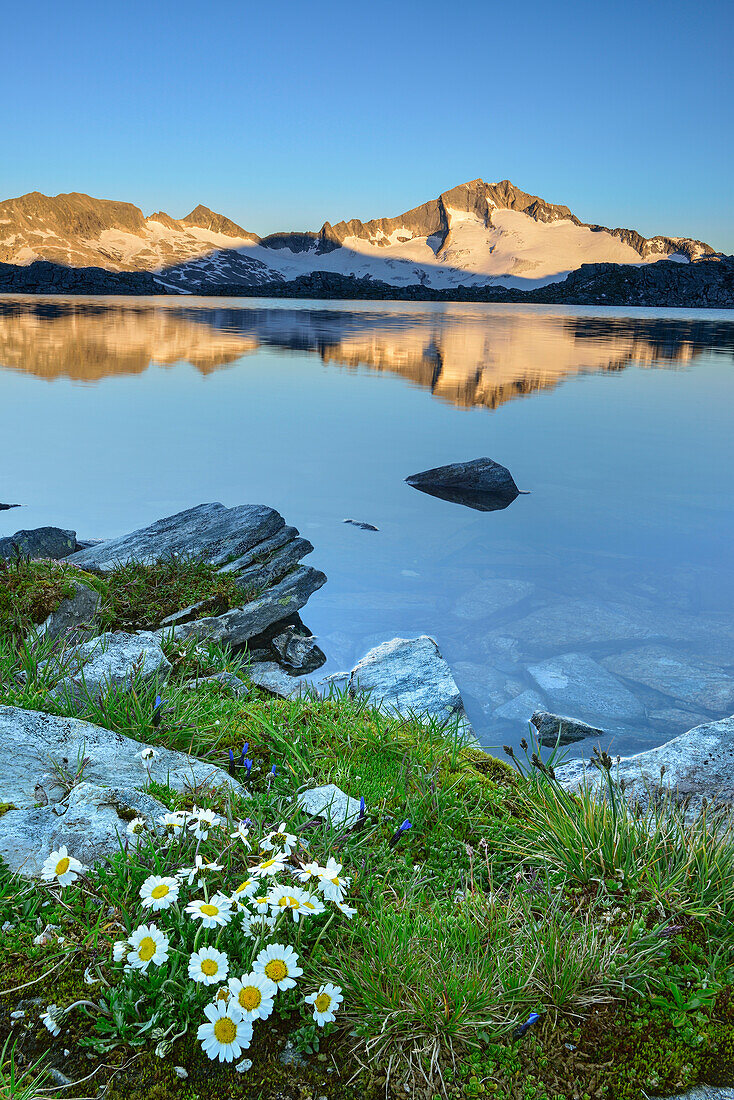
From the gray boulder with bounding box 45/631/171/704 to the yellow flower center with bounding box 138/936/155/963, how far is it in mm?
2436

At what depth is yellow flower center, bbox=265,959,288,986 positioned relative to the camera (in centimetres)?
236

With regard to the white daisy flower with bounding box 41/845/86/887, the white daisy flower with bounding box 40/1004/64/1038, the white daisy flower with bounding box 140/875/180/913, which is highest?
the white daisy flower with bounding box 41/845/86/887

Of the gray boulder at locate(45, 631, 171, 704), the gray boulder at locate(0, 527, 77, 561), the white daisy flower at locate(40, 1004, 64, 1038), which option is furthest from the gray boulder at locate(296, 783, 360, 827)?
the gray boulder at locate(0, 527, 77, 561)

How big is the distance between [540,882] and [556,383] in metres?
33.9

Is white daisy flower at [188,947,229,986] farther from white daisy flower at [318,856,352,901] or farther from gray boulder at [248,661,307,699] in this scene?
gray boulder at [248,661,307,699]

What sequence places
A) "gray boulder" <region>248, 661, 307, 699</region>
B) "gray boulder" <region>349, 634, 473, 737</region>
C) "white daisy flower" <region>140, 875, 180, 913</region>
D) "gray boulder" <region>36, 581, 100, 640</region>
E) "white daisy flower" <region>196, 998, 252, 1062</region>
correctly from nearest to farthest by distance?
1. "white daisy flower" <region>196, 998, 252, 1062</region>
2. "white daisy flower" <region>140, 875, 180, 913</region>
3. "gray boulder" <region>349, 634, 473, 737</region>
4. "gray boulder" <region>248, 661, 307, 699</region>
5. "gray boulder" <region>36, 581, 100, 640</region>

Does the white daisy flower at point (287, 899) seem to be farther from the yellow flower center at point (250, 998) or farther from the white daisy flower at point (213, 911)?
the yellow flower center at point (250, 998)

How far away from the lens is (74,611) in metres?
7.27

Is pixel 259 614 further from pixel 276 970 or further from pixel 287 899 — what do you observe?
pixel 276 970

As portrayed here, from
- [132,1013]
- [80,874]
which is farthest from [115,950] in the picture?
[80,874]

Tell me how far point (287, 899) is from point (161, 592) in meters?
6.25

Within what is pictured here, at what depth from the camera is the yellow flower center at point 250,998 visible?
228cm

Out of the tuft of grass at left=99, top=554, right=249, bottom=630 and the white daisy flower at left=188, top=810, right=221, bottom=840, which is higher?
the white daisy flower at left=188, top=810, right=221, bottom=840

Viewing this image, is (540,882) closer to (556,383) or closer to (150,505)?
(150,505)
